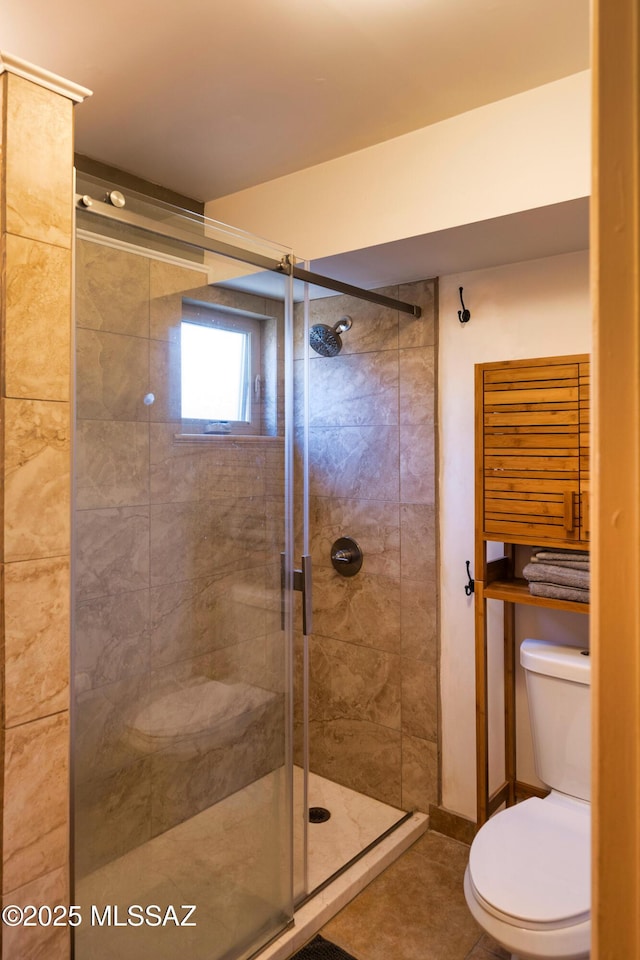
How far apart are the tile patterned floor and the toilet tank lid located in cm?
85

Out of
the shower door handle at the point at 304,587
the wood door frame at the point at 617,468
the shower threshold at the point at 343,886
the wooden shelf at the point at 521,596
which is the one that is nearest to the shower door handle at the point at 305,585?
the shower door handle at the point at 304,587

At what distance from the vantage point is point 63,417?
1.34 metres

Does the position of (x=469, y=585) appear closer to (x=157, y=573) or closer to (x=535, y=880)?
(x=535, y=880)

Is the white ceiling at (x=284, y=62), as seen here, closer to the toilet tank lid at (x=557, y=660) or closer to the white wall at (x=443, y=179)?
the white wall at (x=443, y=179)

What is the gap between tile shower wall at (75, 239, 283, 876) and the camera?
150cm

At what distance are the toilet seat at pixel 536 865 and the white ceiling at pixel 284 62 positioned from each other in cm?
205

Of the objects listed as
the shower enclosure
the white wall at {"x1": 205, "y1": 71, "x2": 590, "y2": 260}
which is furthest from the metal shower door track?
the white wall at {"x1": 205, "y1": 71, "x2": 590, "y2": 260}

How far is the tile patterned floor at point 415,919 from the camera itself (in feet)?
6.43

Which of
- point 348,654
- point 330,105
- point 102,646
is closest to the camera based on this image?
point 102,646

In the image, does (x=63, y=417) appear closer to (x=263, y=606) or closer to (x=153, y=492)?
(x=153, y=492)

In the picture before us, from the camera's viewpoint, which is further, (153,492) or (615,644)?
(153,492)

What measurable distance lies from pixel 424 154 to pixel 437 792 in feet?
7.70

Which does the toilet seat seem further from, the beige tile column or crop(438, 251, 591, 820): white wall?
the beige tile column

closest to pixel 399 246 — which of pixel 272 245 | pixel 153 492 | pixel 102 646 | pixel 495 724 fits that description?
pixel 272 245
